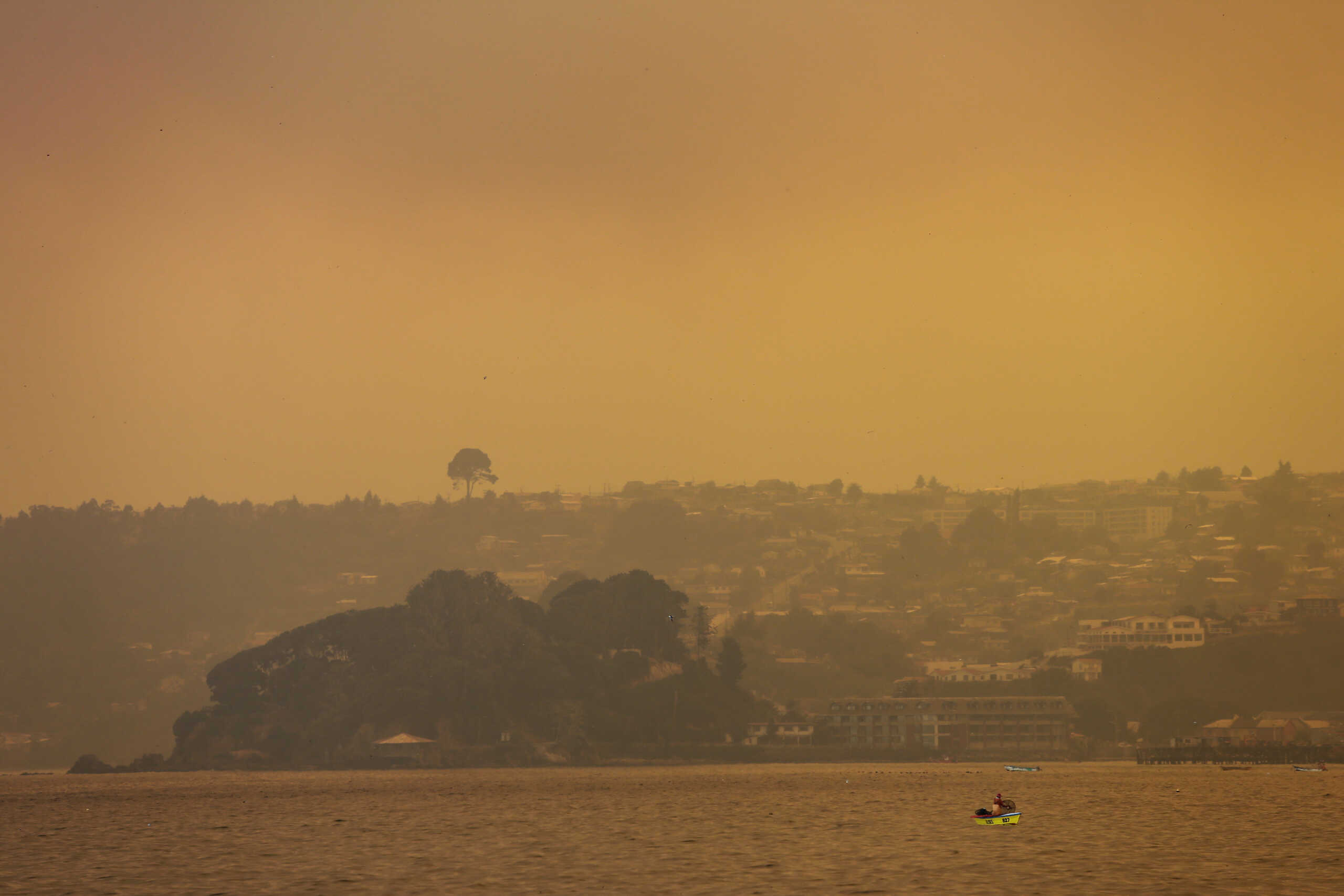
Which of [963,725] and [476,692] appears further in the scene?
[963,725]

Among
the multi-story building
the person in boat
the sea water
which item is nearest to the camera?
the sea water

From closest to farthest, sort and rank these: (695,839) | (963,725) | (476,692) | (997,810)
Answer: (695,839), (997,810), (476,692), (963,725)

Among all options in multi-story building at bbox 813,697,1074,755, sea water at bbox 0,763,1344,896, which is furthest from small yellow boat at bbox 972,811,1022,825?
multi-story building at bbox 813,697,1074,755

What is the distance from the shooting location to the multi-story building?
193250mm

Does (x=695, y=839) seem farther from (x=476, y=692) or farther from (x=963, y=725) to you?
(x=963, y=725)

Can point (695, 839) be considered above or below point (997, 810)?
below

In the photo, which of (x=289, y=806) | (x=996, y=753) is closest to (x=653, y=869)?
(x=289, y=806)

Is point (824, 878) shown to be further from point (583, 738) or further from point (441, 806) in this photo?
point (583, 738)

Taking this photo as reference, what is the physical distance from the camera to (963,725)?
646 ft

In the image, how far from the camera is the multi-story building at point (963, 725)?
193 meters

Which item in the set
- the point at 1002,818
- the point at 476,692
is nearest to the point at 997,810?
the point at 1002,818

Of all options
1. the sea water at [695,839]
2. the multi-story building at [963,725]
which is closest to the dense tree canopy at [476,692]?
the multi-story building at [963,725]

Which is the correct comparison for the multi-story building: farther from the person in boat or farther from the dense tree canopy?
the person in boat

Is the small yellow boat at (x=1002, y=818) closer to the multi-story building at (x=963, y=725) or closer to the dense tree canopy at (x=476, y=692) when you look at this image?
the dense tree canopy at (x=476, y=692)
